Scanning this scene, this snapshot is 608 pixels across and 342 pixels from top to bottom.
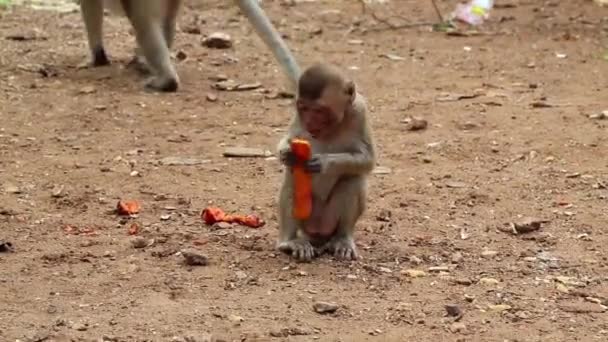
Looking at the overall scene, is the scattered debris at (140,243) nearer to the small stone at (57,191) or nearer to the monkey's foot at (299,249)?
the monkey's foot at (299,249)

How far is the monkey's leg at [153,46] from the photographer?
28.7 ft

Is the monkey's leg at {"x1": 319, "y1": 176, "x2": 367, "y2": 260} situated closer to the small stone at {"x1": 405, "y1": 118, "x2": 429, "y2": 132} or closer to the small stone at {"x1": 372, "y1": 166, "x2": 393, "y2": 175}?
the small stone at {"x1": 372, "y1": 166, "x2": 393, "y2": 175}

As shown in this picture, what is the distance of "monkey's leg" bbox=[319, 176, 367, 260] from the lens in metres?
5.17

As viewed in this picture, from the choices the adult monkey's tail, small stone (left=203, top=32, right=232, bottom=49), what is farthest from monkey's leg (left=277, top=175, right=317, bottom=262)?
small stone (left=203, top=32, right=232, bottom=49)

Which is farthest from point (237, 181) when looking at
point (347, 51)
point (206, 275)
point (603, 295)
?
point (347, 51)

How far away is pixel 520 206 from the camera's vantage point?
20.0 feet

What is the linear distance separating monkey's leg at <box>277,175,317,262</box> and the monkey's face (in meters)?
0.25

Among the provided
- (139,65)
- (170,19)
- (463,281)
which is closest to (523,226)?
(463,281)

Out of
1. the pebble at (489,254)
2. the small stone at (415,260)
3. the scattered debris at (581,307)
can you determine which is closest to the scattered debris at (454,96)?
the pebble at (489,254)

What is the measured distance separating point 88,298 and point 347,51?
5873 millimetres

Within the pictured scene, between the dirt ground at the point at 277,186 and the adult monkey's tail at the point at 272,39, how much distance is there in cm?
43

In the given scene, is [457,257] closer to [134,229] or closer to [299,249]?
[299,249]

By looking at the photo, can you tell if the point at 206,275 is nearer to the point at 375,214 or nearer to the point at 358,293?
the point at 358,293

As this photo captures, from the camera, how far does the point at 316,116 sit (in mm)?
4945
